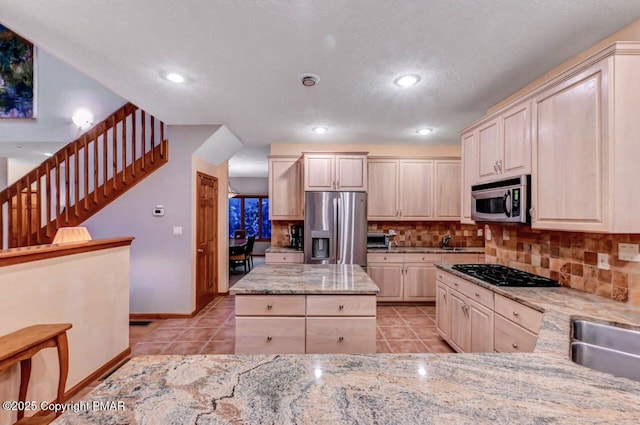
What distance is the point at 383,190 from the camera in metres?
4.68

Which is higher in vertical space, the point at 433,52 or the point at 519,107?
the point at 433,52

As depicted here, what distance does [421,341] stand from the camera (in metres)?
3.21

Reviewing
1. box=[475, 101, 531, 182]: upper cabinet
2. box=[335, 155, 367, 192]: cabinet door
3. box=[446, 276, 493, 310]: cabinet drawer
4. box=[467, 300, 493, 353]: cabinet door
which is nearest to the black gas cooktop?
box=[446, 276, 493, 310]: cabinet drawer

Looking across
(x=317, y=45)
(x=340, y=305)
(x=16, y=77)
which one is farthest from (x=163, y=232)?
(x=16, y=77)

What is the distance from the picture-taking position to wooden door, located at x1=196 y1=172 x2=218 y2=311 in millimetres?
4109

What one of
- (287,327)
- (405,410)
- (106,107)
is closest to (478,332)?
(287,327)

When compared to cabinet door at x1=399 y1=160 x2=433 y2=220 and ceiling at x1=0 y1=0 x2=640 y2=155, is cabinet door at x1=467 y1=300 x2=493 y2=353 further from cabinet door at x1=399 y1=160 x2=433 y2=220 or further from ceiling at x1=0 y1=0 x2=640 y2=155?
cabinet door at x1=399 y1=160 x2=433 y2=220

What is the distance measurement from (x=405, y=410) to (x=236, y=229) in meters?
9.25

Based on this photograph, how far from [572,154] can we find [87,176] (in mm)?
4814

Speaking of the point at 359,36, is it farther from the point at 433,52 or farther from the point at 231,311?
the point at 231,311

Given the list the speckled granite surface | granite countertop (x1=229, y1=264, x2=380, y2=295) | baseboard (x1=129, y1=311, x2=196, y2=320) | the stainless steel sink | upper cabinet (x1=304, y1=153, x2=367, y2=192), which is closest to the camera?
the speckled granite surface

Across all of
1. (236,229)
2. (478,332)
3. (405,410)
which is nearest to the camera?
(405,410)

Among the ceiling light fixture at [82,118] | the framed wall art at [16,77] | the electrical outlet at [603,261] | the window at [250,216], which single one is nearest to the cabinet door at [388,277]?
the electrical outlet at [603,261]

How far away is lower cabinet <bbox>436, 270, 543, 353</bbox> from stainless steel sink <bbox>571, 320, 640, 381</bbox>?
23cm
